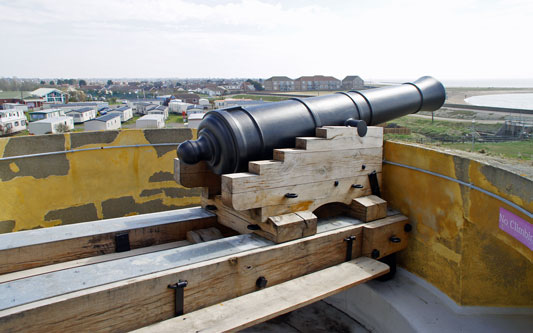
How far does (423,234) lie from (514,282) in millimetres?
739

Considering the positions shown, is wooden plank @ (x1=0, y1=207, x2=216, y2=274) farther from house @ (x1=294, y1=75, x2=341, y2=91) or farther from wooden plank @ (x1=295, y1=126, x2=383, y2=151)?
house @ (x1=294, y1=75, x2=341, y2=91)

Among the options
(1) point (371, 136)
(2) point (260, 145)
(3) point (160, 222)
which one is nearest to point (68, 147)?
(3) point (160, 222)

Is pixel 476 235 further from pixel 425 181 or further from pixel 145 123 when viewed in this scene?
pixel 145 123

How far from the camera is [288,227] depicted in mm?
2916

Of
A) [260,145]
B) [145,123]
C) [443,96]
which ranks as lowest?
[145,123]

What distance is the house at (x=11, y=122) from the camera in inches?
1719

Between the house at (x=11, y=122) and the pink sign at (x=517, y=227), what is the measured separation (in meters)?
47.3

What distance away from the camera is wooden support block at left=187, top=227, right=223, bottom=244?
3.21 m

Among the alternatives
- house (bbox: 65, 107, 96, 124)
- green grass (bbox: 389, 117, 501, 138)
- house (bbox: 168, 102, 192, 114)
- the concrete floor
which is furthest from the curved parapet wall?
house (bbox: 168, 102, 192, 114)

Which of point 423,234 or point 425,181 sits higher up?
point 425,181

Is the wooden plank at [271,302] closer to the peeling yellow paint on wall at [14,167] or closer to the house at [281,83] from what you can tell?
the peeling yellow paint on wall at [14,167]

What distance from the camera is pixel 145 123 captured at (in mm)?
38938

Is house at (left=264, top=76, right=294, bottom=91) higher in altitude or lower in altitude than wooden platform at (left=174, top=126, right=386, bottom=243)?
higher

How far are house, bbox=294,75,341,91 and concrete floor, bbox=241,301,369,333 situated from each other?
8598cm
